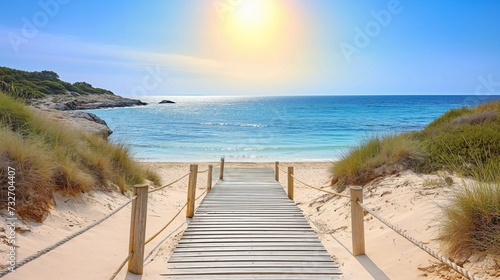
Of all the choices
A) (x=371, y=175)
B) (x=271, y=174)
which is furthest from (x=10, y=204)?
(x=271, y=174)

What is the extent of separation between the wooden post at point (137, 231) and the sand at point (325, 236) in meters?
0.15

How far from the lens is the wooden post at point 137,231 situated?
4.07 metres

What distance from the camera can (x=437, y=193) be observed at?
5.98 meters

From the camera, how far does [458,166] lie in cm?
698

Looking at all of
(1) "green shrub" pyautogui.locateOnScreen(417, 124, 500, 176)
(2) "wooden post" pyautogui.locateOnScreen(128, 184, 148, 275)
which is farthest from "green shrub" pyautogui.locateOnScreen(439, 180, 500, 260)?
(2) "wooden post" pyautogui.locateOnScreen(128, 184, 148, 275)

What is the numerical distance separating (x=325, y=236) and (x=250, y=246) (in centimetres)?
162

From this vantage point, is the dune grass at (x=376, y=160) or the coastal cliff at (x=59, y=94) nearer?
the dune grass at (x=376, y=160)

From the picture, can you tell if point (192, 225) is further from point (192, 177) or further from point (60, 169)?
point (60, 169)

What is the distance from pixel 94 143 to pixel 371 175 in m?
7.04

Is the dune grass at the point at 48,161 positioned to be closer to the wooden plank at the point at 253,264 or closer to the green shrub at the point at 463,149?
the wooden plank at the point at 253,264

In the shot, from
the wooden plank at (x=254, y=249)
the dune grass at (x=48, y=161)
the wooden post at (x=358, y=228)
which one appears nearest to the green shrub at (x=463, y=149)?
the wooden post at (x=358, y=228)

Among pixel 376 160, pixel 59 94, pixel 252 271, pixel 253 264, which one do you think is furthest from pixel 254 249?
pixel 59 94

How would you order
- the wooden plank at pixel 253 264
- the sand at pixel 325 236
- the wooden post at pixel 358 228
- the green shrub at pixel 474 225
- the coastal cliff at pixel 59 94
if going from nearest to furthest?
the green shrub at pixel 474 225, the sand at pixel 325 236, the wooden plank at pixel 253 264, the wooden post at pixel 358 228, the coastal cliff at pixel 59 94

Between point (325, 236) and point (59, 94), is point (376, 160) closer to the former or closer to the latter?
point (325, 236)
